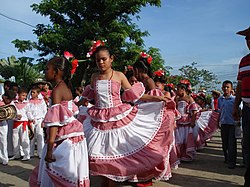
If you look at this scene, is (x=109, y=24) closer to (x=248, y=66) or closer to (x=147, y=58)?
(x=147, y=58)

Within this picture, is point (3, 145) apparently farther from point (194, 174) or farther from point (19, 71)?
point (19, 71)

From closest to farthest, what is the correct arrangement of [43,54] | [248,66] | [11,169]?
[248,66]
[11,169]
[43,54]

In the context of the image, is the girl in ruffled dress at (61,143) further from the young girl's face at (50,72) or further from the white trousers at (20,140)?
the white trousers at (20,140)

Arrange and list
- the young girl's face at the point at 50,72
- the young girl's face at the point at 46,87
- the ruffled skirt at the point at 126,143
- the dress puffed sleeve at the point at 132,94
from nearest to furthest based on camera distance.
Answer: the young girl's face at the point at 50,72
the ruffled skirt at the point at 126,143
the dress puffed sleeve at the point at 132,94
the young girl's face at the point at 46,87

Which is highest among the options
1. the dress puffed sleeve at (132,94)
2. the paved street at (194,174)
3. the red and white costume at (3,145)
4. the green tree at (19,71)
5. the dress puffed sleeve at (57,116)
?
the green tree at (19,71)

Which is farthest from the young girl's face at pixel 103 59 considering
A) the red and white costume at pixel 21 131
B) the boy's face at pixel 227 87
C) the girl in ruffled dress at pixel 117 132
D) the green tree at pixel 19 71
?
the green tree at pixel 19 71

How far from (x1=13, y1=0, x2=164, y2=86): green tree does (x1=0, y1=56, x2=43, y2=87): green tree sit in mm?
6140

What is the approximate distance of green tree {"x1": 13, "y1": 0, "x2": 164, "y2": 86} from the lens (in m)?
17.8

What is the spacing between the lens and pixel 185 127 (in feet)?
22.4

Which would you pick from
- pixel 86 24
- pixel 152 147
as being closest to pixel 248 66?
pixel 152 147

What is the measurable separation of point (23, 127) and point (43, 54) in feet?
43.7

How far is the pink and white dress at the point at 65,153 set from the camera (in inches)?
114

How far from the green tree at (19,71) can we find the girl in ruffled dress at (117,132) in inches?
846

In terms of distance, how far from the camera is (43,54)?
19.4 m
